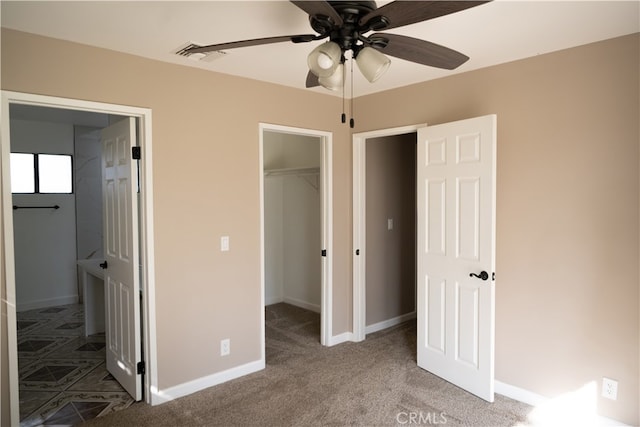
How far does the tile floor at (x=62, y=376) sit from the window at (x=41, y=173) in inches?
66.5

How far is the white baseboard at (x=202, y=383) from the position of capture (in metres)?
2.88

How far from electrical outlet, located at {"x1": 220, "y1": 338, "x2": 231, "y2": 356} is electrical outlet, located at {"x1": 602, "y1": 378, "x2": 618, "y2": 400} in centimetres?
262

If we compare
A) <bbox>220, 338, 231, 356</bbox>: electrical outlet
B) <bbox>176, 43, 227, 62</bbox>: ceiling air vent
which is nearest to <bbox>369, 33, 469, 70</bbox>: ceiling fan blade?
<bbox>176, 43, 227, 62</bbox>: ceiling air vent

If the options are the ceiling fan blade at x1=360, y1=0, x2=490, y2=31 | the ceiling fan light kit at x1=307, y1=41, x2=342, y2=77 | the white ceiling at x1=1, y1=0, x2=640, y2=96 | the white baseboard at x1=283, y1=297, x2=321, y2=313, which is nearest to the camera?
the ceiling fan blade at x1=360, y1=0, x2=490, y2=31

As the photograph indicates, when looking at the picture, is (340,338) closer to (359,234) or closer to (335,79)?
(359,234)

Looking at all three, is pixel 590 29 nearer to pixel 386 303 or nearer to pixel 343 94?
pixel 343 94

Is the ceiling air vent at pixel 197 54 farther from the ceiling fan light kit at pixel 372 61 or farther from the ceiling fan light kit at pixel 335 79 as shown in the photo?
the ceiling fan light kit at pixel 372 61

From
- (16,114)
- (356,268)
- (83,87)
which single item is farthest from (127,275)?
(16,114)

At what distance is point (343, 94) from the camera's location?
376 cm

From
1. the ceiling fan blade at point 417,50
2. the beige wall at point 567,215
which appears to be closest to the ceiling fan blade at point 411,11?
the ceiling fan blade at point 417,50

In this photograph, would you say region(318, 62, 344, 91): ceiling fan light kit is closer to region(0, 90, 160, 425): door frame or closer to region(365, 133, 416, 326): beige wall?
region(0, 90, 160, 425): door frame

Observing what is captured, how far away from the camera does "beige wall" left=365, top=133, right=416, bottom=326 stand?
421 centimetres

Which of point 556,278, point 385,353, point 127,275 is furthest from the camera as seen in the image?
point 385,353

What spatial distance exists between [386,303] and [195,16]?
340cm
